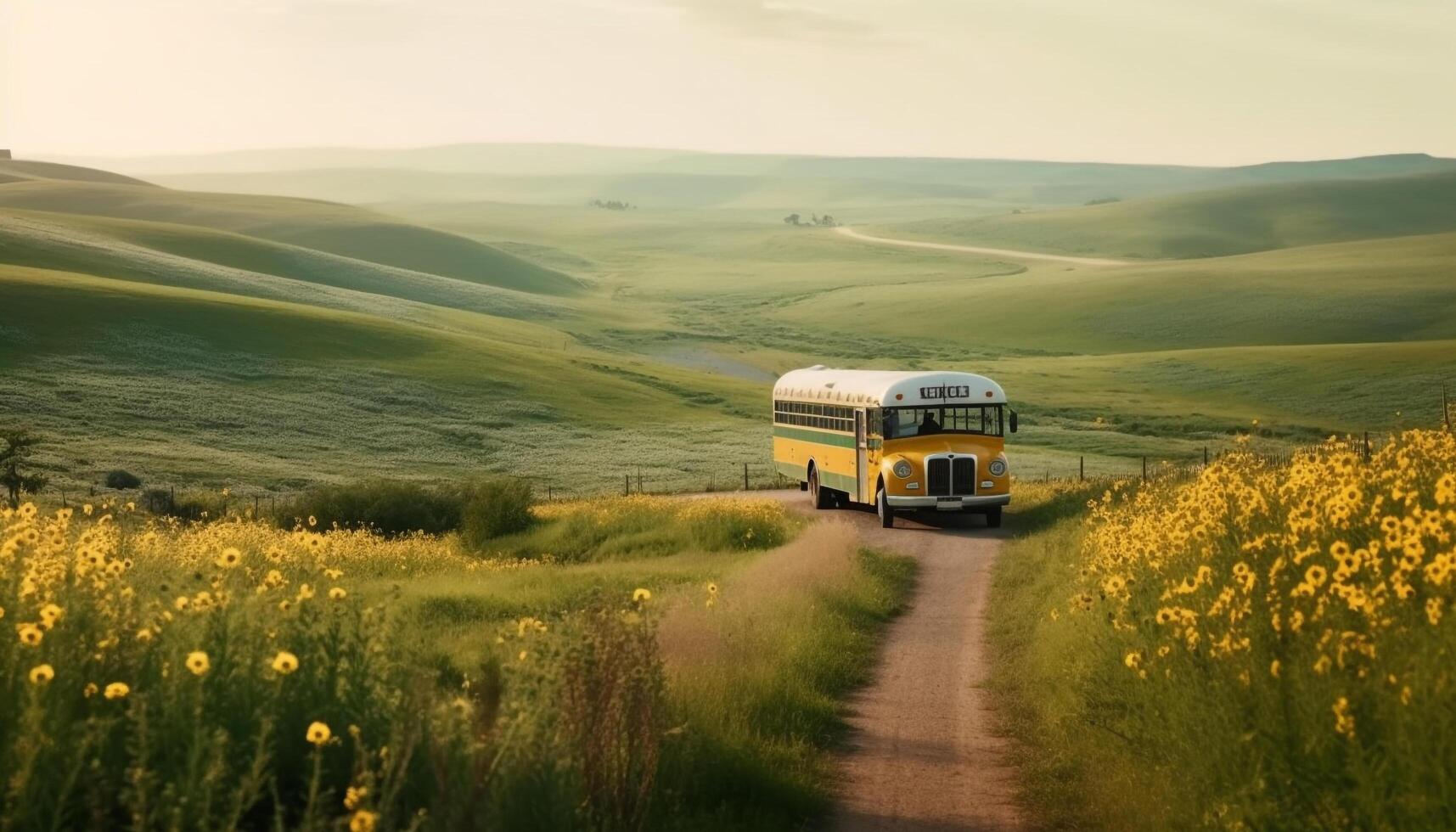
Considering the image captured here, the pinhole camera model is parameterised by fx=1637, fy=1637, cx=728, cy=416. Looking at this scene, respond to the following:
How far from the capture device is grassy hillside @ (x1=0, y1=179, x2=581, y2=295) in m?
157

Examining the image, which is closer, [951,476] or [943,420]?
[951,476]

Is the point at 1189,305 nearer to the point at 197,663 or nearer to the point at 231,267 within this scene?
the point at 231,267

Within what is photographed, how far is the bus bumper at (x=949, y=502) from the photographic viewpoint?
33.6m

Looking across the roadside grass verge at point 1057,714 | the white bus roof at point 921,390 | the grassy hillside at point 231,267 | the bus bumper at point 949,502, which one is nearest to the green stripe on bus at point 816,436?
the white bus roof at point 921,390

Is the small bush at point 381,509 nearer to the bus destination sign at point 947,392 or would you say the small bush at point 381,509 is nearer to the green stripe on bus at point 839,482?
the green stripe on bus at point 839,482

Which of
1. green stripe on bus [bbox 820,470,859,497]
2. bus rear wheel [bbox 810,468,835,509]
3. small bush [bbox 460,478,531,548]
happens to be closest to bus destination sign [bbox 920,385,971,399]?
green stripe on bus [bbox 820,470,859,497]

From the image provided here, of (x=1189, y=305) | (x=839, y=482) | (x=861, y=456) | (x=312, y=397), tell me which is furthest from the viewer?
(x=1189, y=305)

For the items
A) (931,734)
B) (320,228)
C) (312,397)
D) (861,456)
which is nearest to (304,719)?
(931,734)

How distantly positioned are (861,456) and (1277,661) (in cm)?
2775

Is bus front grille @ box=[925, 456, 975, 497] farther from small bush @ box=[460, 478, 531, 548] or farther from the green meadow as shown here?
the green meadow

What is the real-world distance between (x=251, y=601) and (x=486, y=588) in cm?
1406

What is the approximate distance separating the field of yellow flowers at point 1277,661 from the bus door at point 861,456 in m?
19.9

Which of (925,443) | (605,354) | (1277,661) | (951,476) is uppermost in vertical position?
(1277,661)

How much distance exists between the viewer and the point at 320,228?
16912 centimetres
